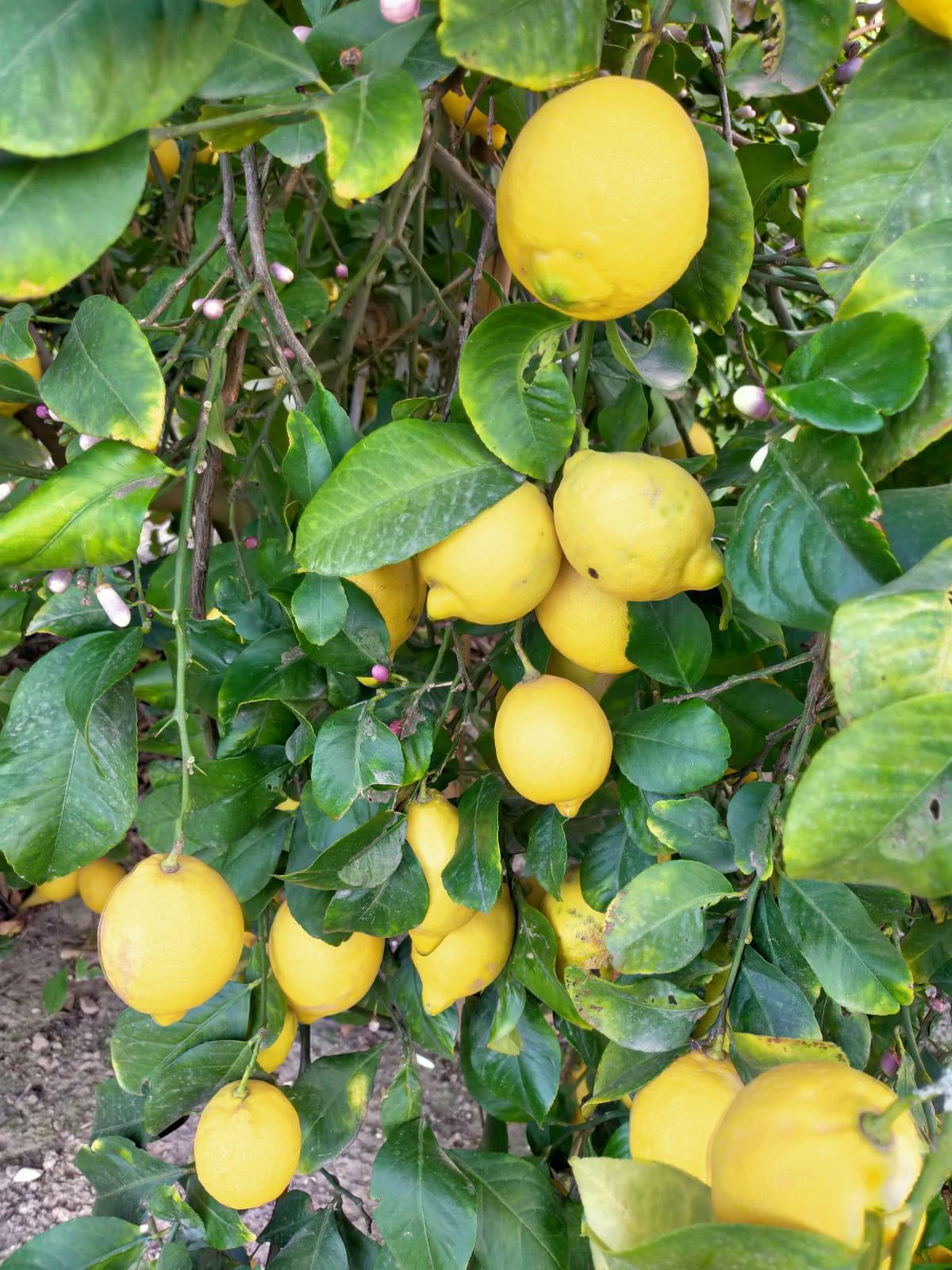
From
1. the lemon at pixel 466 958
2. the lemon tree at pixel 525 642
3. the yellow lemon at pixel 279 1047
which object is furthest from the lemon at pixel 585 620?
the yellow lemon at pixel 279 1047

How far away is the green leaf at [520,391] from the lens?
50 cm

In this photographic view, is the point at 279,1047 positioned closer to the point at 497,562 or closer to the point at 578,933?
the point at 578,933

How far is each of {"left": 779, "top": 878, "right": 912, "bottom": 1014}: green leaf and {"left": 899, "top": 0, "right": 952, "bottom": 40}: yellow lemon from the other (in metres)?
0.42

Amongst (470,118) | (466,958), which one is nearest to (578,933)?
(466,958)

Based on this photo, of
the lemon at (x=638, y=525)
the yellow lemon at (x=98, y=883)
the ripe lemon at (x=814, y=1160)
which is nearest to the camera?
the ripe lemon at (x=814, y=1160)

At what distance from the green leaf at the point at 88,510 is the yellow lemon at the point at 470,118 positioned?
0.53 metres

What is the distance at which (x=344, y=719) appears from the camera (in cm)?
60

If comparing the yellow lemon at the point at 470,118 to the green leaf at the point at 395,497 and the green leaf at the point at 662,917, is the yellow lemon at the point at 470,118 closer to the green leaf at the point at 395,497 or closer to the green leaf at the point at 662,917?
the green leaf at the point at 395,497

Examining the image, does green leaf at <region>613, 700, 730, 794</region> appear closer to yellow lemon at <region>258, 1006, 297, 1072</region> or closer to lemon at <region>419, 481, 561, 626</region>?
lemon at <region>419, 481, 561, 626</region>

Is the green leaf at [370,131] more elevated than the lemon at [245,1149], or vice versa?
the green leaf at [370,131]

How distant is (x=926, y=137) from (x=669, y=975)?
1.60 ft

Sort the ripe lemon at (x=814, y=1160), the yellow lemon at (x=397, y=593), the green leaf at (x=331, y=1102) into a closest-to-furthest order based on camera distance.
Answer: the ripe lemon at (x=814, y=1160), the yellow lemon at (x=397, y=593), the green leaf at (x=331, y=1102)

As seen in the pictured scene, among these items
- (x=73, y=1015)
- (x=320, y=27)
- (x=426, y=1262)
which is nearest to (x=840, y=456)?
(x=320, y=27)

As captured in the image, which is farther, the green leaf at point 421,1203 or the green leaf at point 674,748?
the green leaf at point 421,1203
